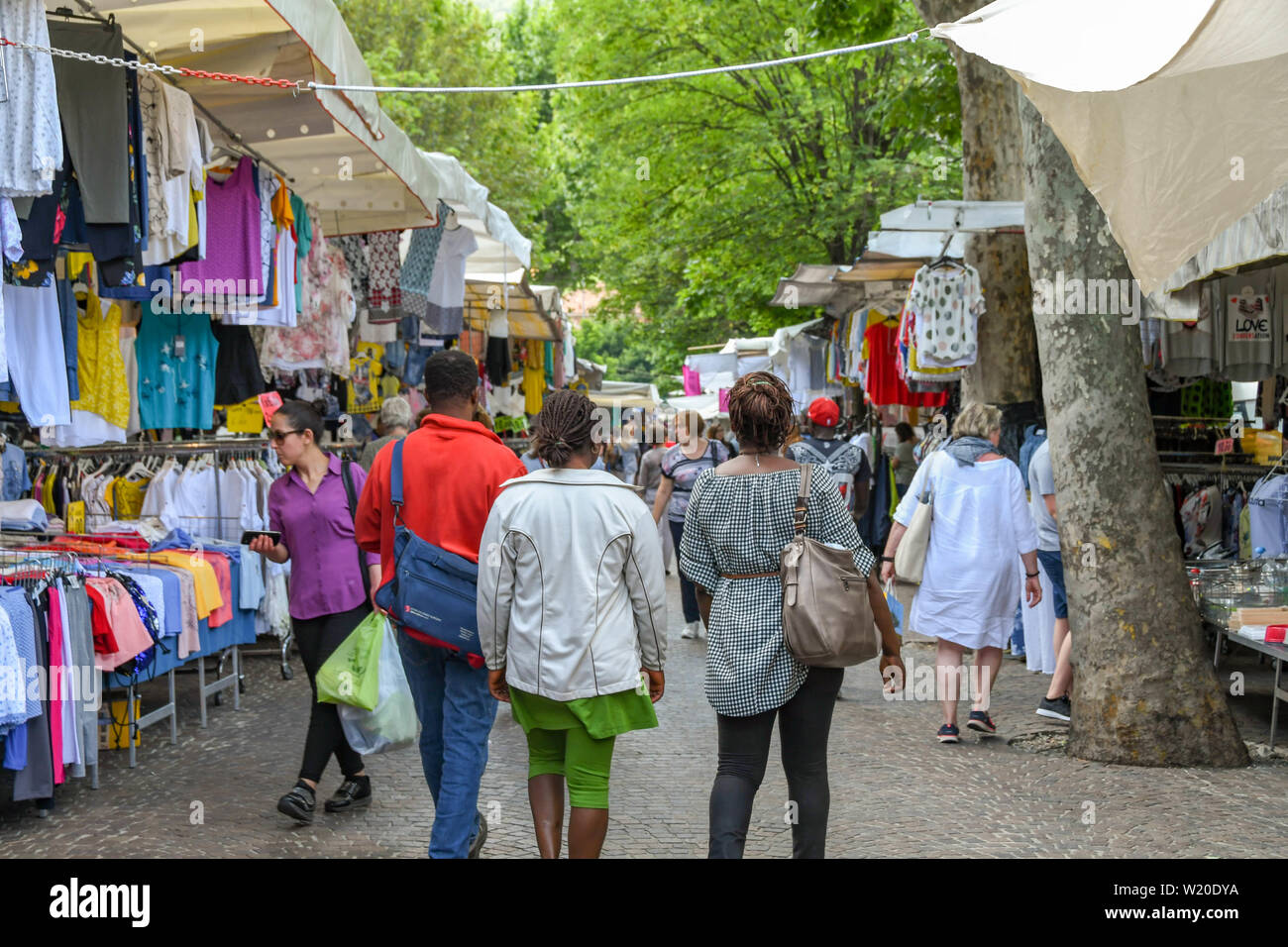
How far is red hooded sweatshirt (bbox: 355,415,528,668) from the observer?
4867 mm

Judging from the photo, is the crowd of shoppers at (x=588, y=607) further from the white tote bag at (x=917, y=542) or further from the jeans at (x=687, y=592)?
the jeans at (x=687, y=592)

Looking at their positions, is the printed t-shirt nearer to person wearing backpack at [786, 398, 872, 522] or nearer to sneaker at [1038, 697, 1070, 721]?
person wearing backpack at [786, 398, 872, 522]

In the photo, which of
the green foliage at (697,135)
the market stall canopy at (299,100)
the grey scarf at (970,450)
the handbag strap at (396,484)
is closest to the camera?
the handbag strap at (396,484)

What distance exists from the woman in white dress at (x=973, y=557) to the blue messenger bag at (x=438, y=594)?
349cm

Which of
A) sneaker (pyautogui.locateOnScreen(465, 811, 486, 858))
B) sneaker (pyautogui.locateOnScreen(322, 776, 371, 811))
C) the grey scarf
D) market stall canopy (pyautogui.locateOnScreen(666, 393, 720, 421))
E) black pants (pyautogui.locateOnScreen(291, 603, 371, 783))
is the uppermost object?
market stall canopy (pyautogui.locateOnScreen(666, 393, 720, 421))

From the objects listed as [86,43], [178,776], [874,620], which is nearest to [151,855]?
[178,776]

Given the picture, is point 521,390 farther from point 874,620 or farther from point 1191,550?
point 874,620

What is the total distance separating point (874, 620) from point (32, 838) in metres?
3.92

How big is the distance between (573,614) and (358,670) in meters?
1.51

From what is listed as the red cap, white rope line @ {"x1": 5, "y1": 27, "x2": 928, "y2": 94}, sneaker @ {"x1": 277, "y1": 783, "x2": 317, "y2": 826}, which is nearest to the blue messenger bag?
sneaker @ {"x1": 277, "y1": 783, "x2": 317, "y2": 826}

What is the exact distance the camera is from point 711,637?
15.3 feet

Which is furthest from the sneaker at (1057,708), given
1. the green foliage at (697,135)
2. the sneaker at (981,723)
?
the green foliage at (697,135)

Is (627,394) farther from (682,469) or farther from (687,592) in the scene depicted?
(682,469)

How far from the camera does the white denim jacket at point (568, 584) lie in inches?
174
